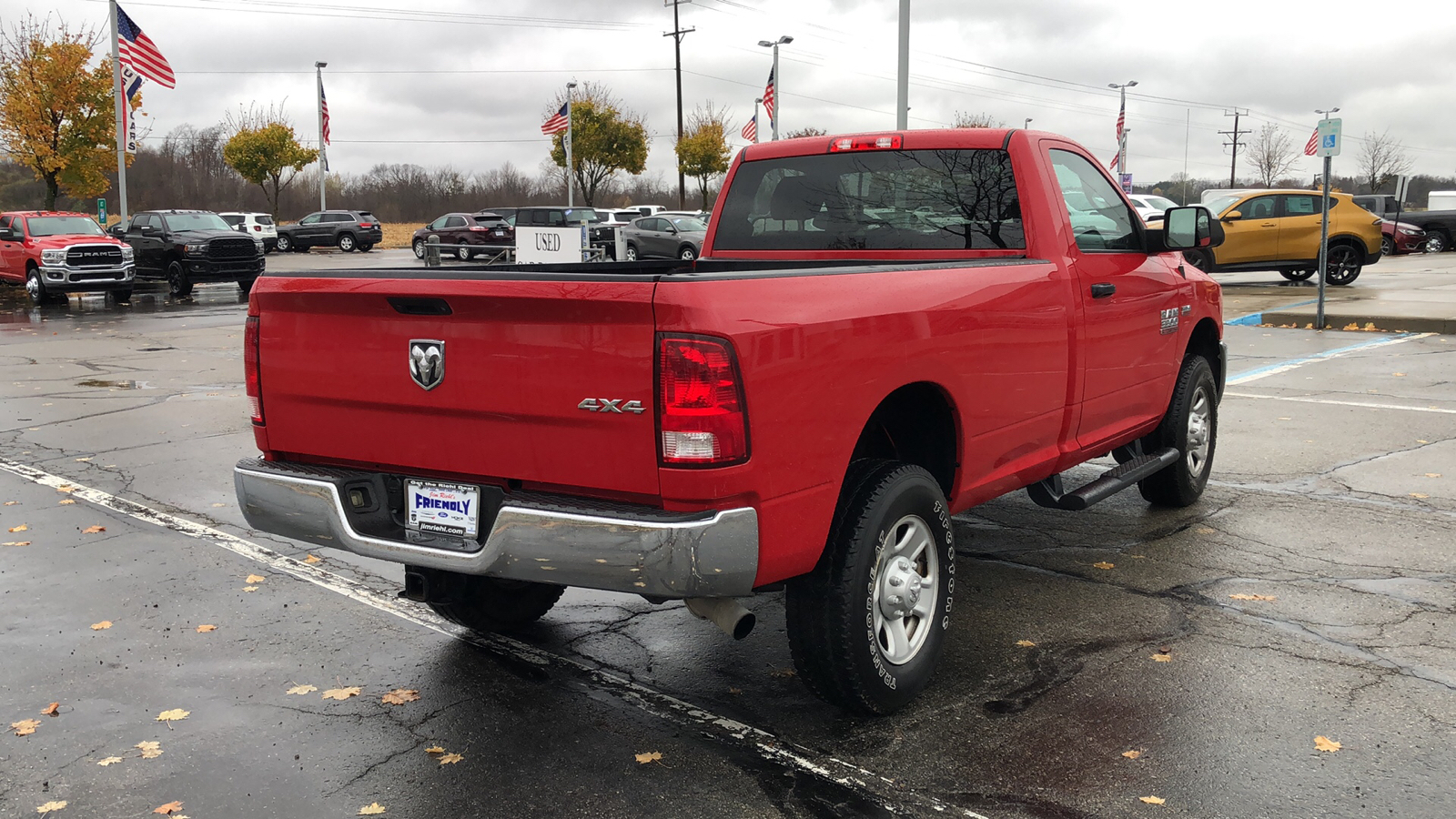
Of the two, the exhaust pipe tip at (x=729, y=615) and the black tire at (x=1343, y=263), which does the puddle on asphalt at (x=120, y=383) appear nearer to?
the exhaust pipe tip at (x=729, y=615)

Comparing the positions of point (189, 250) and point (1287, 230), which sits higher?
point (1287, 230)

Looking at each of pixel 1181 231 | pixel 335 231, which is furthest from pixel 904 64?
pixel 335 231

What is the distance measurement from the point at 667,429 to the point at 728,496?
10.0 inches

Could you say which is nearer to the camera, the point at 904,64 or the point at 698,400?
the point at 698,400

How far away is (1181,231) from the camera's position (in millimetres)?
5777

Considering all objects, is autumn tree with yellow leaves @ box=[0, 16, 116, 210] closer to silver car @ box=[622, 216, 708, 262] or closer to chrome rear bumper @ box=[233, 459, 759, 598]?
silver car @ box=[622, 216, 708, 262]

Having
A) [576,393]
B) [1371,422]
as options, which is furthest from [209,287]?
[576,393]

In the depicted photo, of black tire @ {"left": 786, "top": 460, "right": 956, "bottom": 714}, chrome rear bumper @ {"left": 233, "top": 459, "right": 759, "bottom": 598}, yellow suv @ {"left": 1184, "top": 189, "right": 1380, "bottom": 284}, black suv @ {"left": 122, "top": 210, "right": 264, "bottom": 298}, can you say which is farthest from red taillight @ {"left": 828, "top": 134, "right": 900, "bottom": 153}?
black suv @ {"left": 122, "top": 210, "right": 264, "bottom": 298}

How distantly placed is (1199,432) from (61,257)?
78.4 ft

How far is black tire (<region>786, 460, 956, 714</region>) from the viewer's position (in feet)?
12.1

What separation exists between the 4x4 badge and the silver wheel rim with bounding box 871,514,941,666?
1.51 meters

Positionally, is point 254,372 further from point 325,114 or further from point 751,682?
point 325,114

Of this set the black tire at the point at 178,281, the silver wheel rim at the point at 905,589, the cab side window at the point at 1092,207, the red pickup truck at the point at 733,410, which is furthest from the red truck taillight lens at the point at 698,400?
the black tire at the point at 178,281

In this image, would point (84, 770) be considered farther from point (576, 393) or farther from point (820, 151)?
point (820, 151)
